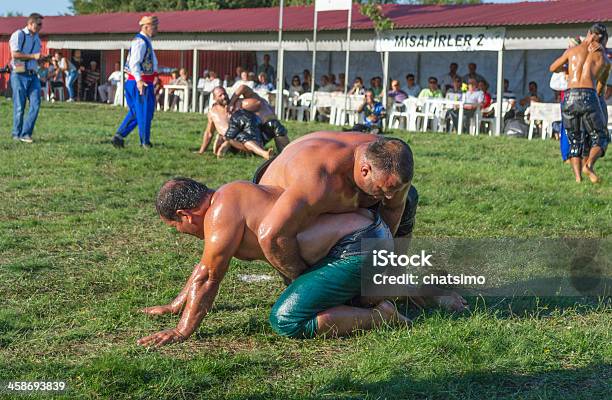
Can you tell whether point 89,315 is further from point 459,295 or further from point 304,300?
point 459,295

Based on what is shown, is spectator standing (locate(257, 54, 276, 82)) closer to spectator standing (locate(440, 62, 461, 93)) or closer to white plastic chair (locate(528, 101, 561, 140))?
spectator standing (locate(440, 62, 461, 93))

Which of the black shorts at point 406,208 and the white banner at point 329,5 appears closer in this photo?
the black shorts at point 406,208

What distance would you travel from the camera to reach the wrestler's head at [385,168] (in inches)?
170

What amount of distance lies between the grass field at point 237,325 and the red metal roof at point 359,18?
1163cm

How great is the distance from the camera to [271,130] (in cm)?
1252

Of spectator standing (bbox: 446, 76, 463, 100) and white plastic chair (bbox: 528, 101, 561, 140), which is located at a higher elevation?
spectator standing (bbox: 446, 76, 463, 100)

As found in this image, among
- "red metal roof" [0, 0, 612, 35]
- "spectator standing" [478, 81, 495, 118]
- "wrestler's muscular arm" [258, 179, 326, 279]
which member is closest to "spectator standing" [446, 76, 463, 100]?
"spectator standing" [478, 81, 495, 118]

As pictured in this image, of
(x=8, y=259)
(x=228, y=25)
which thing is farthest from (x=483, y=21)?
(x=8, y=259)

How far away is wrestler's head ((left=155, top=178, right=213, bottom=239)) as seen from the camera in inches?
177

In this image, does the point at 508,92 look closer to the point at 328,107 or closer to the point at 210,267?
the point at 328,107

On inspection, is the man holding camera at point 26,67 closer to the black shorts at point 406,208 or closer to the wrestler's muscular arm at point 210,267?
the black shorts at point 406,208

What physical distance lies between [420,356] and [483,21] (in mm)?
17644

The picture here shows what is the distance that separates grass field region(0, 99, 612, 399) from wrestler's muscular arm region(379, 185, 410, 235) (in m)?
0.53
